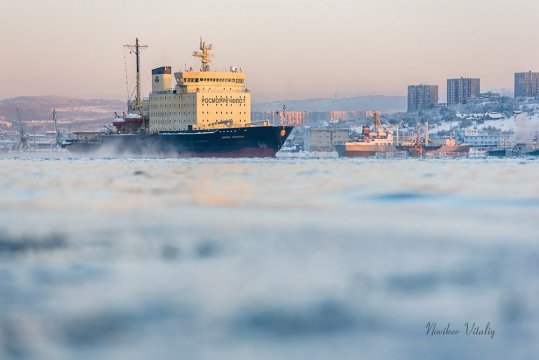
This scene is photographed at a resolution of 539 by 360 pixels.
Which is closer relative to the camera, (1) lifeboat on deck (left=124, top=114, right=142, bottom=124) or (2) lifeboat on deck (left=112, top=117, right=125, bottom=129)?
(1) lifeboat on deck (left=124, top=114, right=142, bottom=124)

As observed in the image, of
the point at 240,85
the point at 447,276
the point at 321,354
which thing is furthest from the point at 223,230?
the point at 240,85

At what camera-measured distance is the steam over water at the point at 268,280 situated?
25.8 ft

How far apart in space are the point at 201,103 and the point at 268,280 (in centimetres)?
5369

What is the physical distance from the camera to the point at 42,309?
9.11m

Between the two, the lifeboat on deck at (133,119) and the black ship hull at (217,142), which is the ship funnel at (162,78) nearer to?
the lifeboat on deck at (133,119)

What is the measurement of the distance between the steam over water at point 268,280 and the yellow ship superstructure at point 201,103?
44.0m

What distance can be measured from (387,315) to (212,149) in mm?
52505

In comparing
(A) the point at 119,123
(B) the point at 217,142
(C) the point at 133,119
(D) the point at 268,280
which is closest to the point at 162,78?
(C) the point at 133,119
